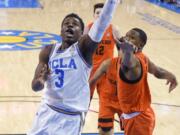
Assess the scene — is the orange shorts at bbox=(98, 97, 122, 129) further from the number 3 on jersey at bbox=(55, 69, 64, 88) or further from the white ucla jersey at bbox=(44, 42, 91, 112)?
the number 3 on jersey at bbox=(55, 69, 64, 88)

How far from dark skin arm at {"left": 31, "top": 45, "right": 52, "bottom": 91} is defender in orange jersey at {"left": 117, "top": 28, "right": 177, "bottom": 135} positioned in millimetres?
684

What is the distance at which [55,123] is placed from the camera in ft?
11.8

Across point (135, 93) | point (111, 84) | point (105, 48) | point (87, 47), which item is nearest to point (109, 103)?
point (111, 84)

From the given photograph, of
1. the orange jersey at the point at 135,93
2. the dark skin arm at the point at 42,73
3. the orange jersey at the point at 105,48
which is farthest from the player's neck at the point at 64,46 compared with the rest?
the orange jersey at the point at 105,48

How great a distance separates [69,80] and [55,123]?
362 millimetres

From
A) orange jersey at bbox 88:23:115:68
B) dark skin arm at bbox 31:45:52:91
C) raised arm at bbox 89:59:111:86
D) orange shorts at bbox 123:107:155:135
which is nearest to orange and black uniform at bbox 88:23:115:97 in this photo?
orange jersey at bbox 88:23:115:68

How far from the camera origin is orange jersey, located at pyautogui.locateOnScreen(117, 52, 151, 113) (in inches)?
166

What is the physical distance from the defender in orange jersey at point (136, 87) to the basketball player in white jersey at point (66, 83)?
1.71 ft

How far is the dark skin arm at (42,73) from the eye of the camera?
11.4 feet

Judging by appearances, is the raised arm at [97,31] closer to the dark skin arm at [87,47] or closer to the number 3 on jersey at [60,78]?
the dark skin arm at [87,47]

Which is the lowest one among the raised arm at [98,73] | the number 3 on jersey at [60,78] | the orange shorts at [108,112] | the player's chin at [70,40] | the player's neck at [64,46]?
the orange shorts at [108,112]

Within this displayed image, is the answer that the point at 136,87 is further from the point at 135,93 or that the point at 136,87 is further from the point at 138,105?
the point at 138,105

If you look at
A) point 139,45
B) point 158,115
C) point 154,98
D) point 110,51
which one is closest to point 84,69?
point 139,45

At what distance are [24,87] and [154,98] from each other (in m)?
2.29
